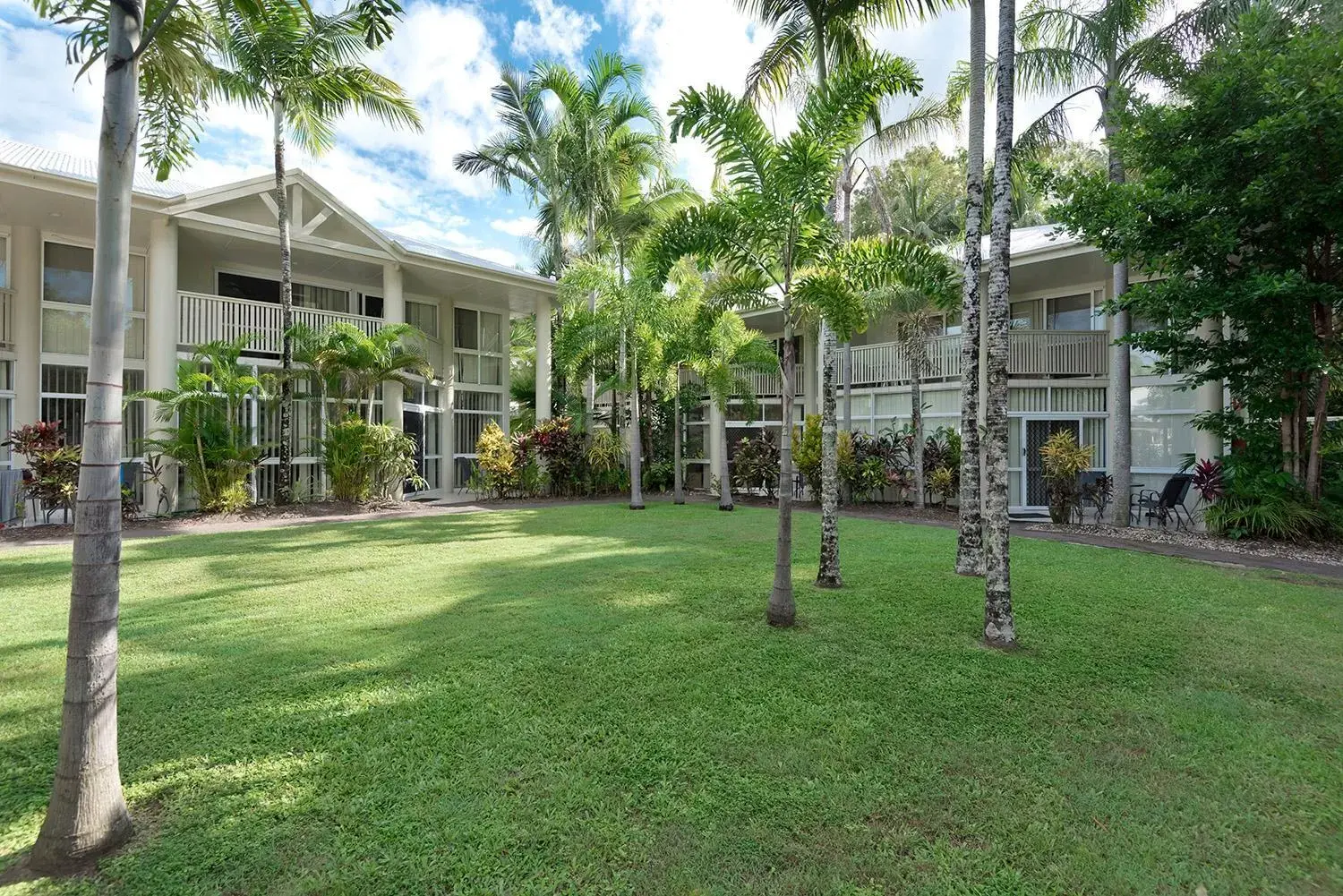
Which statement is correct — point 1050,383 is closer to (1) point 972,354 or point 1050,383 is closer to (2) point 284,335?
(1) point 972,354

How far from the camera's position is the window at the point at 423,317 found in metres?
18.5

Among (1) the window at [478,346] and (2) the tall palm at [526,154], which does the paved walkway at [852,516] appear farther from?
(2) the tall palm at [526,154]

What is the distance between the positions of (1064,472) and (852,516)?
158 inches

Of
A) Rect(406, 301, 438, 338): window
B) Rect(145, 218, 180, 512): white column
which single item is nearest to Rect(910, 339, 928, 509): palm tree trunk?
Rect(406, 301, 438, 338): window

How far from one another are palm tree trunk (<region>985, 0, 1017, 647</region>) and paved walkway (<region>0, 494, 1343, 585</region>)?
18.7ft

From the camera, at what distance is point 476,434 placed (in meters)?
19.5

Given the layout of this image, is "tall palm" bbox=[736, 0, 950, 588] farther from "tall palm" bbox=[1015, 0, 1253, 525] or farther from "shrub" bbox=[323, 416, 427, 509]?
"shrub" bbox=[323, 416, 427, 509]

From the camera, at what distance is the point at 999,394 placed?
5156 mm

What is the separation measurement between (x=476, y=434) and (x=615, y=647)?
15785 millimetres

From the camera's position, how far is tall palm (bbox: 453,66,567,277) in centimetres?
2022

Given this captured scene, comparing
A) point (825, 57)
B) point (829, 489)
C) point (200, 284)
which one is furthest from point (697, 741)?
point (200, 284)

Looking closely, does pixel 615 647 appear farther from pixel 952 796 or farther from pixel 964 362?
pixel 964 362

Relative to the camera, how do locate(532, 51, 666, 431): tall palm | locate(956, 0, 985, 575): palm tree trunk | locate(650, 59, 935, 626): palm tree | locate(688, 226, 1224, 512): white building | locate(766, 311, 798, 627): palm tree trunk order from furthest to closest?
locate(532, 51, 666, 431): tall palm → locate(688, 226, 1224, 512): white building → locate(956, 0, 985, 575): palm tree trunk → locate(650, 59, 935, 626): palm tree → locate(766, 311, 798, 627): palm tree trunk

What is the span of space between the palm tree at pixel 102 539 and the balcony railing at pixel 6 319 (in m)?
14.6
